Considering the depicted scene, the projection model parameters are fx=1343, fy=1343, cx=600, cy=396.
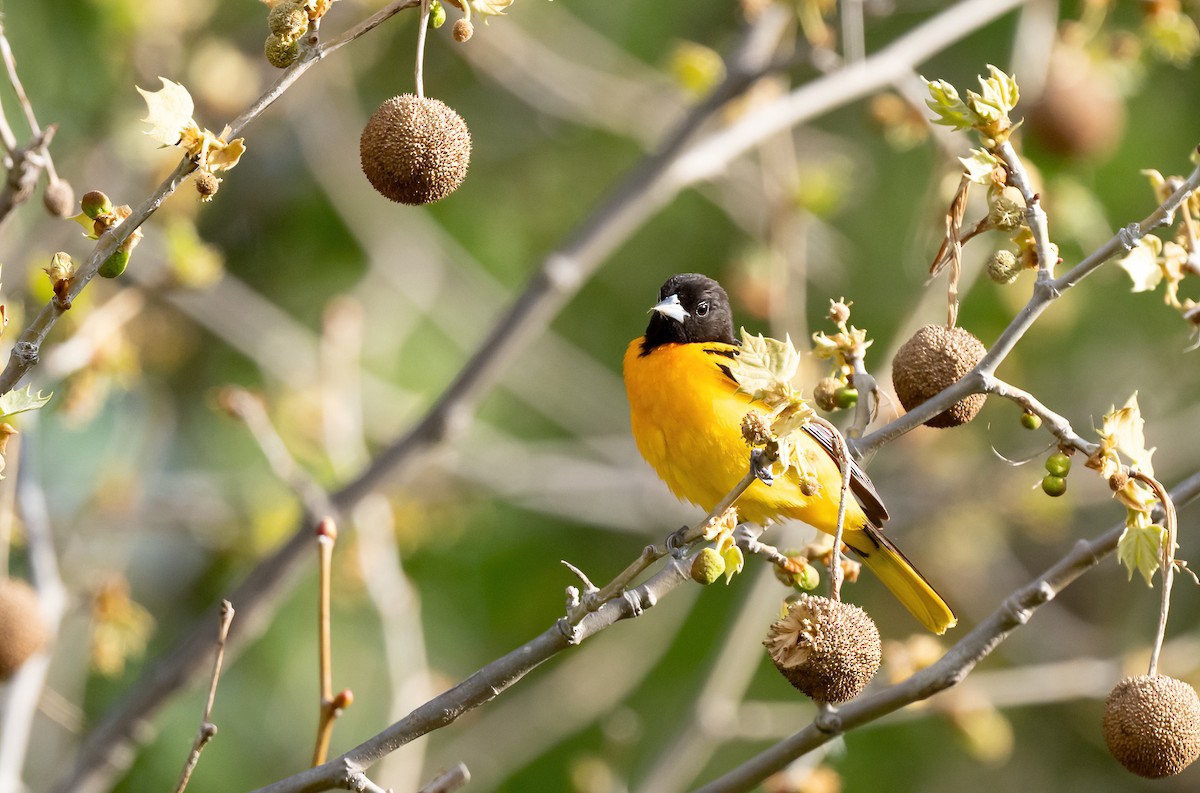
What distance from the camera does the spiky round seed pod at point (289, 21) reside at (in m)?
1.95

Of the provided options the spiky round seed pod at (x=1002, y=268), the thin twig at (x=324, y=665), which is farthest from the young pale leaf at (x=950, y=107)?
the thin twig at (x=324, y=665)

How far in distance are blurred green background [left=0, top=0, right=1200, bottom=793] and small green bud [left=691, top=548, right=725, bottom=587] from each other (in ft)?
7.33

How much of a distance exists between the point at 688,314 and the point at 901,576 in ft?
3.45

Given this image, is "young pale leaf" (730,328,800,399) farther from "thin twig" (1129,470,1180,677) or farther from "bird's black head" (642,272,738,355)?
"bird's black head" (642,272,738,355)

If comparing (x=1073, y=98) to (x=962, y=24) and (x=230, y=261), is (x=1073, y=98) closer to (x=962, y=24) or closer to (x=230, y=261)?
(x=962, y=24)

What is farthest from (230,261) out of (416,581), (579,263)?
(579,263)

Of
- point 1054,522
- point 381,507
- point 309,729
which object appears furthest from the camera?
point 309,729

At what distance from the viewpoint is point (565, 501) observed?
7246 millimetres

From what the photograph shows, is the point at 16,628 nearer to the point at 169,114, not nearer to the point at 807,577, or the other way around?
the point at 169,114

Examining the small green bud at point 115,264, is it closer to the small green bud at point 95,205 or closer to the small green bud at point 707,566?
the small green bud at point 95,205

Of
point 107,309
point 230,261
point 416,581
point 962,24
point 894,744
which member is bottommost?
point 894,744

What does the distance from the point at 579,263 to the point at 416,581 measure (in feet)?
12.5

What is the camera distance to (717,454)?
372 cm

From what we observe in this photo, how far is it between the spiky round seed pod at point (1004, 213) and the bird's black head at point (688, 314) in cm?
189
